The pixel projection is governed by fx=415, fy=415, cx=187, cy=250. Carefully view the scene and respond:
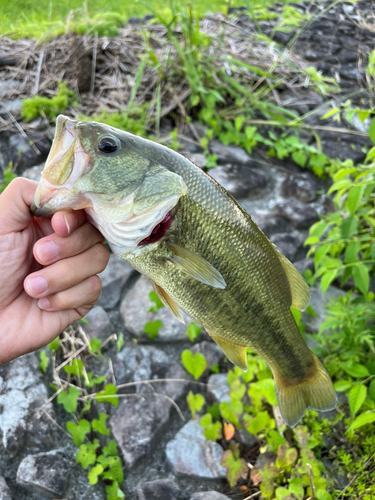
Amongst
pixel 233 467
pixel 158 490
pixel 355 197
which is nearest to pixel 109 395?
pixel 158 490

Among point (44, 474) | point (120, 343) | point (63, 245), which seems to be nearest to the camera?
point (63, 245)

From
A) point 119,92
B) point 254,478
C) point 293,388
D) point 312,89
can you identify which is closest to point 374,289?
point 293,388

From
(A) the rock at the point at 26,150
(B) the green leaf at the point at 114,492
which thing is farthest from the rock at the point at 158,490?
(A) the rock at the point at 26,150

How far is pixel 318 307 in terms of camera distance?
298 centimetres

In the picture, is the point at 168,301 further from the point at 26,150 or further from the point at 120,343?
the point at 26,150

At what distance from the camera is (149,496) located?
6.97 ft

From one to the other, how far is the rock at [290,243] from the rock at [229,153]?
0.81 meters

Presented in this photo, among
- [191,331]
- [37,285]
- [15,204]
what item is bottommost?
[191,331]

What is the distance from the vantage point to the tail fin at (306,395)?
6.23 feet

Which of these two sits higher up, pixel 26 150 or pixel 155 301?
pixel 26 150

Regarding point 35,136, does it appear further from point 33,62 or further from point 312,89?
point 312,89

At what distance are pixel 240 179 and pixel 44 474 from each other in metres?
2.52

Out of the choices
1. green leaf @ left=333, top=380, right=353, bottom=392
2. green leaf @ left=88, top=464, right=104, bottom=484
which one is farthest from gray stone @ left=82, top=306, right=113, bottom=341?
green leaf @ left=333, top=380, right=353, bottom=392

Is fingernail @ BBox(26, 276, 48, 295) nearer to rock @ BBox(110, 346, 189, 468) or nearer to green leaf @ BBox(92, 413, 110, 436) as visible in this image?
green leaf @ BBox(92, 413, 110, 436)
